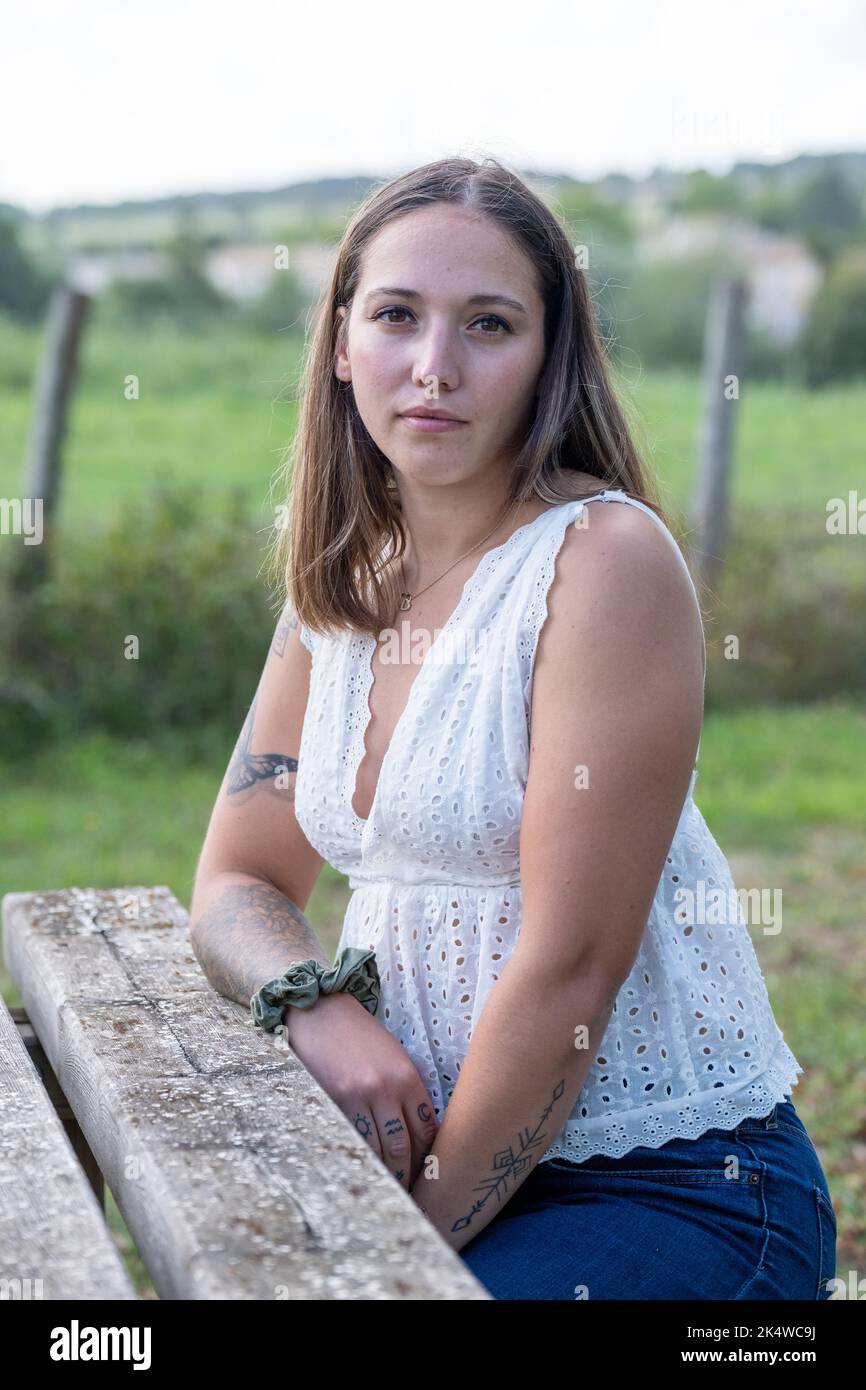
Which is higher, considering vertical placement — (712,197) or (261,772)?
(712,197)

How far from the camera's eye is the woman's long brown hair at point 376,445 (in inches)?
78.0

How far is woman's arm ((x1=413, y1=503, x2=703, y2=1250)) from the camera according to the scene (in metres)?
1.71

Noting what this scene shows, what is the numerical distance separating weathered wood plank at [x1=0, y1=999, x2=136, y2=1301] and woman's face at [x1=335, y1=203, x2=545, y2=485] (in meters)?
0.94

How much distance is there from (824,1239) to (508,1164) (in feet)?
1.40

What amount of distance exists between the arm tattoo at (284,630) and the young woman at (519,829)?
10 cm

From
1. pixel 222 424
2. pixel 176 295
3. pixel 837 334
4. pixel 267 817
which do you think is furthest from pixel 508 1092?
pixel 837 334

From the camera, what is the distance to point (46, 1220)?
139 cm

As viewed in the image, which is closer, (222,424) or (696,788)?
(696,788)

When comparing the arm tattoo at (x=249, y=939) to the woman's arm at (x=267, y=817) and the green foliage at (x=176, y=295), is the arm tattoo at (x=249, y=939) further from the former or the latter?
the green foliage at (x=176, y=295)

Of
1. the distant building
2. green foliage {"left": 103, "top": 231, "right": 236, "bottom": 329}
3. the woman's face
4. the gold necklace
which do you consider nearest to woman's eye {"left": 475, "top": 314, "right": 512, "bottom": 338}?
the woman's face

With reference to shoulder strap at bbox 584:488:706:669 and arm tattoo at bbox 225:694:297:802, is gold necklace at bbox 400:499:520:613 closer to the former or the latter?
shoulder strap at bbox 584:488:706:669

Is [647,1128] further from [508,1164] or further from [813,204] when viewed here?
[813,204]

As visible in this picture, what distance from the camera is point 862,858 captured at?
223 inches

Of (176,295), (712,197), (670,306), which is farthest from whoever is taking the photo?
(712,197)
